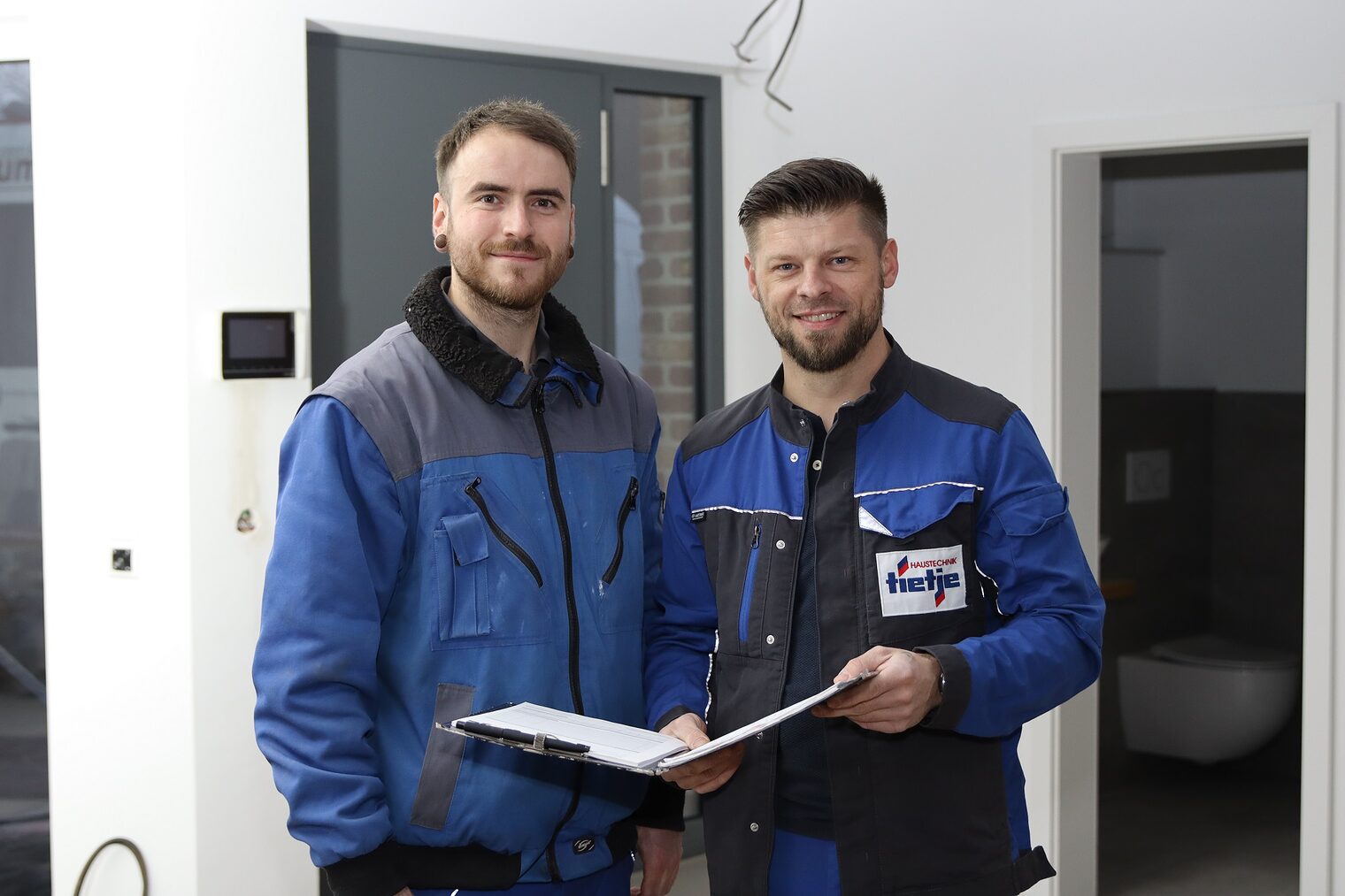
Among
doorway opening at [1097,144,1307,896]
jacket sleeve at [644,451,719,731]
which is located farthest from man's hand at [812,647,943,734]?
doorway opening at [1097,144,1307,896]

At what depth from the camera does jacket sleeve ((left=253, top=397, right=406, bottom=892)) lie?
63.3 inches

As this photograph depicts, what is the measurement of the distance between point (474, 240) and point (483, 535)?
0.40 m

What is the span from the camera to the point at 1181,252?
539 centimetres

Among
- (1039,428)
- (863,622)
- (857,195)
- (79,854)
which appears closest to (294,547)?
(863,622)

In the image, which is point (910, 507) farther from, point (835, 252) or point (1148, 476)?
point (1148, 476)

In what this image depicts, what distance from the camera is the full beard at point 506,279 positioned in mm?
1819

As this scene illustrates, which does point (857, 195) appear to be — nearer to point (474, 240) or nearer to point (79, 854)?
point (474, 240)

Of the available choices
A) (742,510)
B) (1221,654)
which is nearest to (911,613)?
(742,510)

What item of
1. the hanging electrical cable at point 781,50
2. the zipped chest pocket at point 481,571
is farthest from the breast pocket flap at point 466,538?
the hanging electrical cable at point 781,50

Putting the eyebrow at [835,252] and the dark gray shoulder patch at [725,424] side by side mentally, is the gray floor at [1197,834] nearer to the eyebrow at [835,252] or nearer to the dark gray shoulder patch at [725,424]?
the dark gray shoulder patch at [725,424]

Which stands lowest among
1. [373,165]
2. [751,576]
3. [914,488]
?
[751,576]

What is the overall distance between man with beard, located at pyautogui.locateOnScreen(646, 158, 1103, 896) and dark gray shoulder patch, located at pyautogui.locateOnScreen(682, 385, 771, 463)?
2.3 inches

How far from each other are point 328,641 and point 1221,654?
4.09 m

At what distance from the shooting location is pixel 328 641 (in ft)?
5.33
